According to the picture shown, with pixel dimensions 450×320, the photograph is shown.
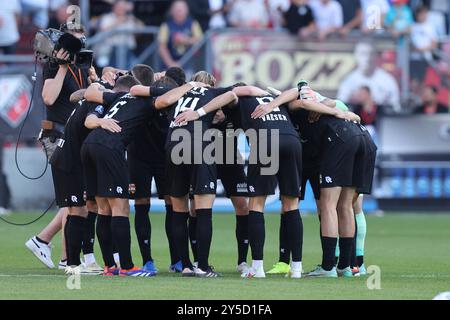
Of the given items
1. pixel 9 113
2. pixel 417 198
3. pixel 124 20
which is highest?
pixel 124 20

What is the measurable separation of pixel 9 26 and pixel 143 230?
41.3 feet

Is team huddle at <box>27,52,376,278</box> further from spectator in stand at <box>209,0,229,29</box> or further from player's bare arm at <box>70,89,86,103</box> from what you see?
spectator in stand at <box>209,0,229,29</box>

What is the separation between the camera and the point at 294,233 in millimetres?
13531

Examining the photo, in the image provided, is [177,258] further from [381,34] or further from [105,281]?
[381,34]

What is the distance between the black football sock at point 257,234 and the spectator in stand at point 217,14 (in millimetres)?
13798

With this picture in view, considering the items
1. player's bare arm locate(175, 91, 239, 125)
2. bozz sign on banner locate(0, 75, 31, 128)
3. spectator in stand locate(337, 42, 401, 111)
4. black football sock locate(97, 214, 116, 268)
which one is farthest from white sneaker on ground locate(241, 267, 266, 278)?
spectator in stand locate(337, 42, 401, 111)

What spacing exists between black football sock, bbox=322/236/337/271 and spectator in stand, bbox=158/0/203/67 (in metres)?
12.2

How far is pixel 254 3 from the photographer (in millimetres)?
27016

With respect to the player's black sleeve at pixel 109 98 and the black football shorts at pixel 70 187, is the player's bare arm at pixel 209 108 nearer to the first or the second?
the player's black sleeve at pixel 109 98

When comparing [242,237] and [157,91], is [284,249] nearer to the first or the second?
[242,237]

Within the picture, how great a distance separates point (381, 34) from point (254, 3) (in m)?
3.03

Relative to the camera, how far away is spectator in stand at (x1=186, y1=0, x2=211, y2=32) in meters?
26.9

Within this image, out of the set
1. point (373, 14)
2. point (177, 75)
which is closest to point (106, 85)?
point (177, 75)
